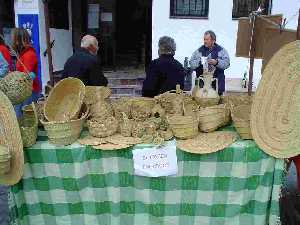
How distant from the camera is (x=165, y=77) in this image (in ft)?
11.7

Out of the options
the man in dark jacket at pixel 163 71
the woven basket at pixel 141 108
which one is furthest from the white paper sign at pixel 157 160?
the man in dark jacket at pixel 163 71

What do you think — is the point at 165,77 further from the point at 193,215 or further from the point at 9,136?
the point at 9,136

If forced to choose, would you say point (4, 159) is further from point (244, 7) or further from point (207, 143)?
point (244, 7)

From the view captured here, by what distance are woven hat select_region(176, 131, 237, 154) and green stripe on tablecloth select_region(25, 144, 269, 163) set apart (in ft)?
0.18

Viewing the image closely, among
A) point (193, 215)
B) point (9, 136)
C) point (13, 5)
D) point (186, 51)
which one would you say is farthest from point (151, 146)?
point (13, 5)

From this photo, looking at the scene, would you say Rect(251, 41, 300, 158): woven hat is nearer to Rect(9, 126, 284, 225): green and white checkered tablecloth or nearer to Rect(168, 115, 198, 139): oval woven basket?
Rect(9, 126, 284, 225): green and white checkered tablecloth

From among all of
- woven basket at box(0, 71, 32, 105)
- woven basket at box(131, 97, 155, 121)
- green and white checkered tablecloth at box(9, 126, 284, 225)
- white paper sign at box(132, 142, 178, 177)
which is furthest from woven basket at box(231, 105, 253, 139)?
woven basket at box(0, 71, 32, 105)

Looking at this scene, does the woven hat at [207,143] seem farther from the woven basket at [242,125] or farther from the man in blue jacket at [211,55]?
the man in blue jacket at [211,55]

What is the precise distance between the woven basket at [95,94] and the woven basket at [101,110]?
0.10 m

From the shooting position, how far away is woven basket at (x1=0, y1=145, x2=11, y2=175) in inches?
78.3

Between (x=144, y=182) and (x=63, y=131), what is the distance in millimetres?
633

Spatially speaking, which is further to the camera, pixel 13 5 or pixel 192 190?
pixel 13 5

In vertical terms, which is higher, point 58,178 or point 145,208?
point 58,178

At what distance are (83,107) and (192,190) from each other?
38.1 inches
